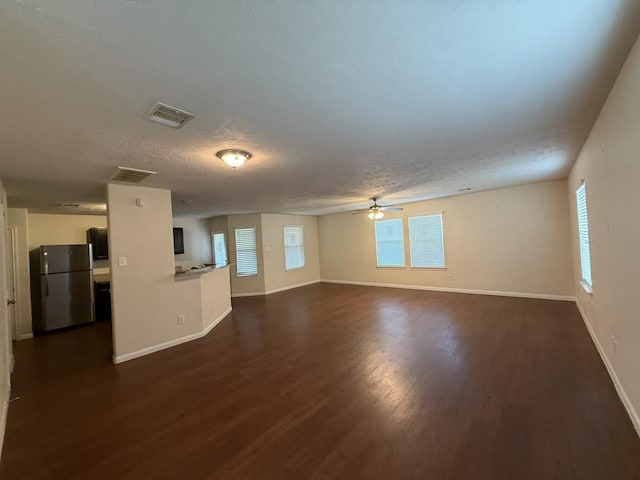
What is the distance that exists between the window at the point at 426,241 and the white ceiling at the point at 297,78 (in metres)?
3.94

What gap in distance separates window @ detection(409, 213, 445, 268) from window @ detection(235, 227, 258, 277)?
4.49 metres

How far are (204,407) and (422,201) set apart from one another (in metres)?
6.56

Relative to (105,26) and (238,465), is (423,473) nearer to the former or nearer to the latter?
(238,465)

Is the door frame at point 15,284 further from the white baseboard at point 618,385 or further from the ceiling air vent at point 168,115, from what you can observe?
the white baseboard at point 618,385

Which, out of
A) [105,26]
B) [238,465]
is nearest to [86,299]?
[238,465]

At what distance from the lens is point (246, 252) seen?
25.9 feet

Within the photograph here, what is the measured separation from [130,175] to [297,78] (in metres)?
2.82

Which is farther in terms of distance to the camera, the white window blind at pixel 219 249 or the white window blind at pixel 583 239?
the white window blind at pixel 219 249

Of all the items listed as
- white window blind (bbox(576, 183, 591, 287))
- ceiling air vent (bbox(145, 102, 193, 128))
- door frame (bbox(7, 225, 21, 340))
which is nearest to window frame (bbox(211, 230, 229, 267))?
door frame (bbox(7, 225, 21, 340))

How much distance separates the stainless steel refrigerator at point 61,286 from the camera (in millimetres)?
5066

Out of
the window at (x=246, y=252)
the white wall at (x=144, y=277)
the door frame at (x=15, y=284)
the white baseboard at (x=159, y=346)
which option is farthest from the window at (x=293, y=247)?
the door frame at (x=15, y=284)

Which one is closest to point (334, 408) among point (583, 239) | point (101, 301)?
point (583, 239)

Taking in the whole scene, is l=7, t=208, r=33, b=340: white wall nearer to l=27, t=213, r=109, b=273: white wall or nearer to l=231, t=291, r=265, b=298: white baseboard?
l=27, t=213, r=109, b=273: white wall

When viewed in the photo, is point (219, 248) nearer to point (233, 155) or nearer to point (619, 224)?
point (233, 155)
